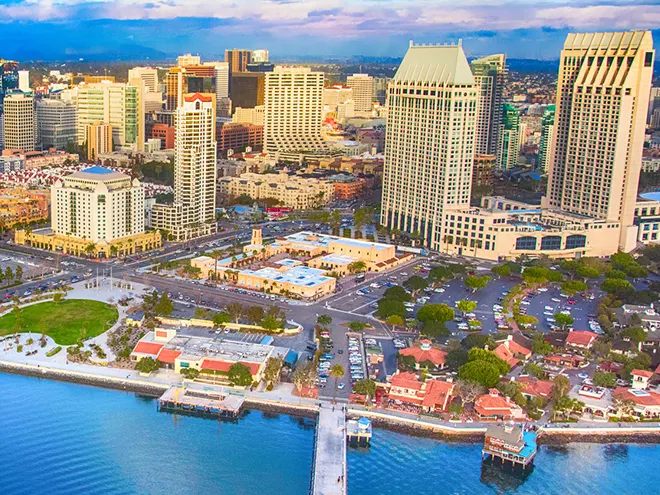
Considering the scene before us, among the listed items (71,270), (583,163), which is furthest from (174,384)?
(583,163)

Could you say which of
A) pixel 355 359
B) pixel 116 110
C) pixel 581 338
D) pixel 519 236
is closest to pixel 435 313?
pixel 355 359

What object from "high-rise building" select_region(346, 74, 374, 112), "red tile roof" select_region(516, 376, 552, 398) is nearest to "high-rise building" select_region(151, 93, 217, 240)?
"red tile roof" select_region(516, 376, 552, 398)

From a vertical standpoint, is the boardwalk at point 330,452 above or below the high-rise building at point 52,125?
below

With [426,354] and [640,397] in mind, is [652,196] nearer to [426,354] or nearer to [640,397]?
[640,397]

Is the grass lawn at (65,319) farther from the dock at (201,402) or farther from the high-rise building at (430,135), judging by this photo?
the high-rise building at (430,135)

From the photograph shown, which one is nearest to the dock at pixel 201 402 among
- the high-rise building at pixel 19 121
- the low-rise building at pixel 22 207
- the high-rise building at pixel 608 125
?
the low-rise building at pixel 22 207

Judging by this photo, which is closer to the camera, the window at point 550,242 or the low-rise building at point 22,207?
the window at point 550,242
